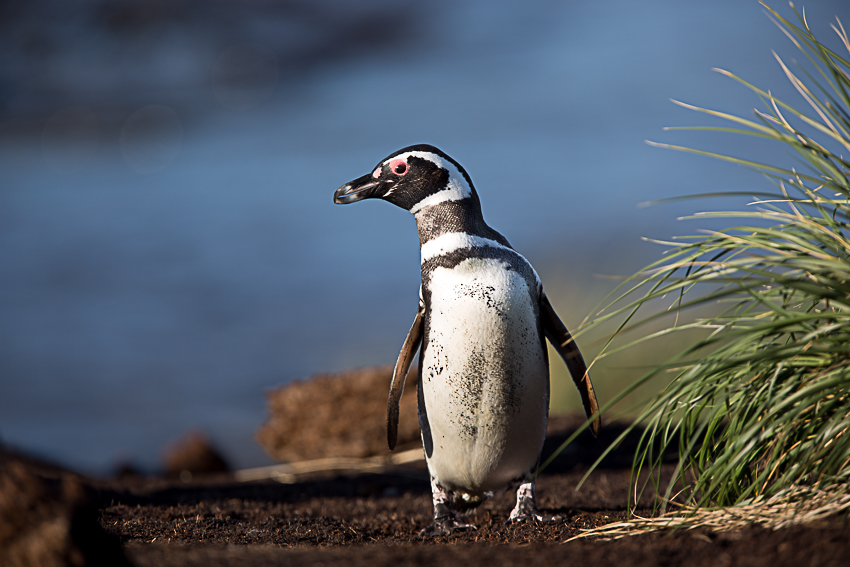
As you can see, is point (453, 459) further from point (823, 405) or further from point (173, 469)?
point (173, 469)

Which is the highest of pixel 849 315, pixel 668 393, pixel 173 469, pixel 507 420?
pixel 849 315

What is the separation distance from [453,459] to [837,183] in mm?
1880

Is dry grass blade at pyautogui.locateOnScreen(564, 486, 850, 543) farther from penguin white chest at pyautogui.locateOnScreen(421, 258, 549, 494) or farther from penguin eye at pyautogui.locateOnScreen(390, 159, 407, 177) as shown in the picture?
penguin eye at pyautogui.locateOnScreen(390, 159, 407, 177)

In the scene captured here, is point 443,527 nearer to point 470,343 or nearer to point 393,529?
point 393,529

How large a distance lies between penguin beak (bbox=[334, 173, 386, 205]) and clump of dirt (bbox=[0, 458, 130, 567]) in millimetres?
1882

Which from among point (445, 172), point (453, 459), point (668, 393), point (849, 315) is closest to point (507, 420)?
point (453, 459)

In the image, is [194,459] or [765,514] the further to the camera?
[194,459]

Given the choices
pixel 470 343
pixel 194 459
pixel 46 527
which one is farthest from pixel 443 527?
pixel 194 459

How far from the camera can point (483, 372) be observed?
9.43 ft

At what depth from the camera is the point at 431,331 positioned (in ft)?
9.83

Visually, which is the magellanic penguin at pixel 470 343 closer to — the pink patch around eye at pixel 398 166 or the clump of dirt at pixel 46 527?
the pink patch around eye at pixel 398 166

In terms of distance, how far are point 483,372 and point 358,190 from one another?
108cm

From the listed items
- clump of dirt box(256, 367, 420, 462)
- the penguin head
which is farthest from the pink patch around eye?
clump of dirt box(256, 367, 420, 462)

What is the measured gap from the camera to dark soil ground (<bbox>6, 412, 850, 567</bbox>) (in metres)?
1.79
